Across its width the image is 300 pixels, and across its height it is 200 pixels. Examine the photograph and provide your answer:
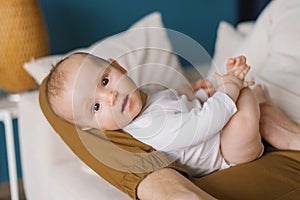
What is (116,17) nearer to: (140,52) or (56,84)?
(140,52)

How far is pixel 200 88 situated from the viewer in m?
1.62

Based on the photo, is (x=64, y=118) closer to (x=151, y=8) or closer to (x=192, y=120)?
(x=192, y=120)

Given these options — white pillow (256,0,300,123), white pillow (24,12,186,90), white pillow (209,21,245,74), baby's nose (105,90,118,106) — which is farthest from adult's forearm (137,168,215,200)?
white pillow (209,21,245,74)

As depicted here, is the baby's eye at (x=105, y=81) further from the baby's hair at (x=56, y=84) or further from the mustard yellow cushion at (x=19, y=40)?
the mustard yellow cushion at (x=19, y=40)

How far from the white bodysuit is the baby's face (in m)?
0.04

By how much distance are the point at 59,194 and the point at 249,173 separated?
57 centimetres

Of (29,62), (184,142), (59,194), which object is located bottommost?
(59,194)

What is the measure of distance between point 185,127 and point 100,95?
201mm

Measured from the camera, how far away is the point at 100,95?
132 centimetres

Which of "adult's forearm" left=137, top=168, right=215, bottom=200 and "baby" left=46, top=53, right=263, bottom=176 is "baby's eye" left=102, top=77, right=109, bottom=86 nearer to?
"baby" left=46, top=53, right=263, bottom=176

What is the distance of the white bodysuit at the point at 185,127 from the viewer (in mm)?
1321

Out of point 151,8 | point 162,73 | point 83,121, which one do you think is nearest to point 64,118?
point 83,121

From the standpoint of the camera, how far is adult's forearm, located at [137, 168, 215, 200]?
3.94 feet

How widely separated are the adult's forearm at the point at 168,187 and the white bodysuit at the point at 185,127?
0.25 feet
